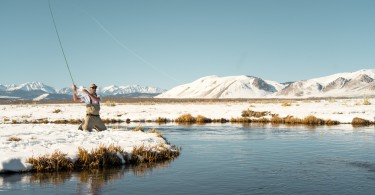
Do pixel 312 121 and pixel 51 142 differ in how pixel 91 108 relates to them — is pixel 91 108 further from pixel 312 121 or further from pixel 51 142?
pixel 312 121

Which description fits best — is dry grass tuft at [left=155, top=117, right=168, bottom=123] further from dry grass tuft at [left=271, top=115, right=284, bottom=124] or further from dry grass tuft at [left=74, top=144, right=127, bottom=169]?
dry grass tuft at [left=74, top=144, right=127, bottom=169]

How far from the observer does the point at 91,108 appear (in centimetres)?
2084

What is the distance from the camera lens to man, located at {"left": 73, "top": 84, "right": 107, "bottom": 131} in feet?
66.2

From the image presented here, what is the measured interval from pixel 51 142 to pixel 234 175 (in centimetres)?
770

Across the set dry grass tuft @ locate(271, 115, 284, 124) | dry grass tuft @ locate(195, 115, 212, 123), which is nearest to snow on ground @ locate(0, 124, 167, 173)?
dry grass tuft @ locate(195, 115, 212, 123)

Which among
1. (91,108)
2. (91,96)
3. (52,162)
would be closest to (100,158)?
(52,162)

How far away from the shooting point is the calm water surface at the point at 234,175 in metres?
12.9

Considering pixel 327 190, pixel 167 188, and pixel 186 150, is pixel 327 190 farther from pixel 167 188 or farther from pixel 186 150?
pixel 186 150

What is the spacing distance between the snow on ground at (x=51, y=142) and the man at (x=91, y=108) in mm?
474

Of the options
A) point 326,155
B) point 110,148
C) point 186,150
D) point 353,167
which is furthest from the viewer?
point 186,150

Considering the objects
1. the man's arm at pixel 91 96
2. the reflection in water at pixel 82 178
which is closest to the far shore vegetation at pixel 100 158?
the reflection in water at pixel 82 178

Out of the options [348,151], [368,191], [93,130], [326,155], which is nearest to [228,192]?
[368,191]

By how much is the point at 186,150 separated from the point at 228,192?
944cm

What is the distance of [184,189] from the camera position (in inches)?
511
